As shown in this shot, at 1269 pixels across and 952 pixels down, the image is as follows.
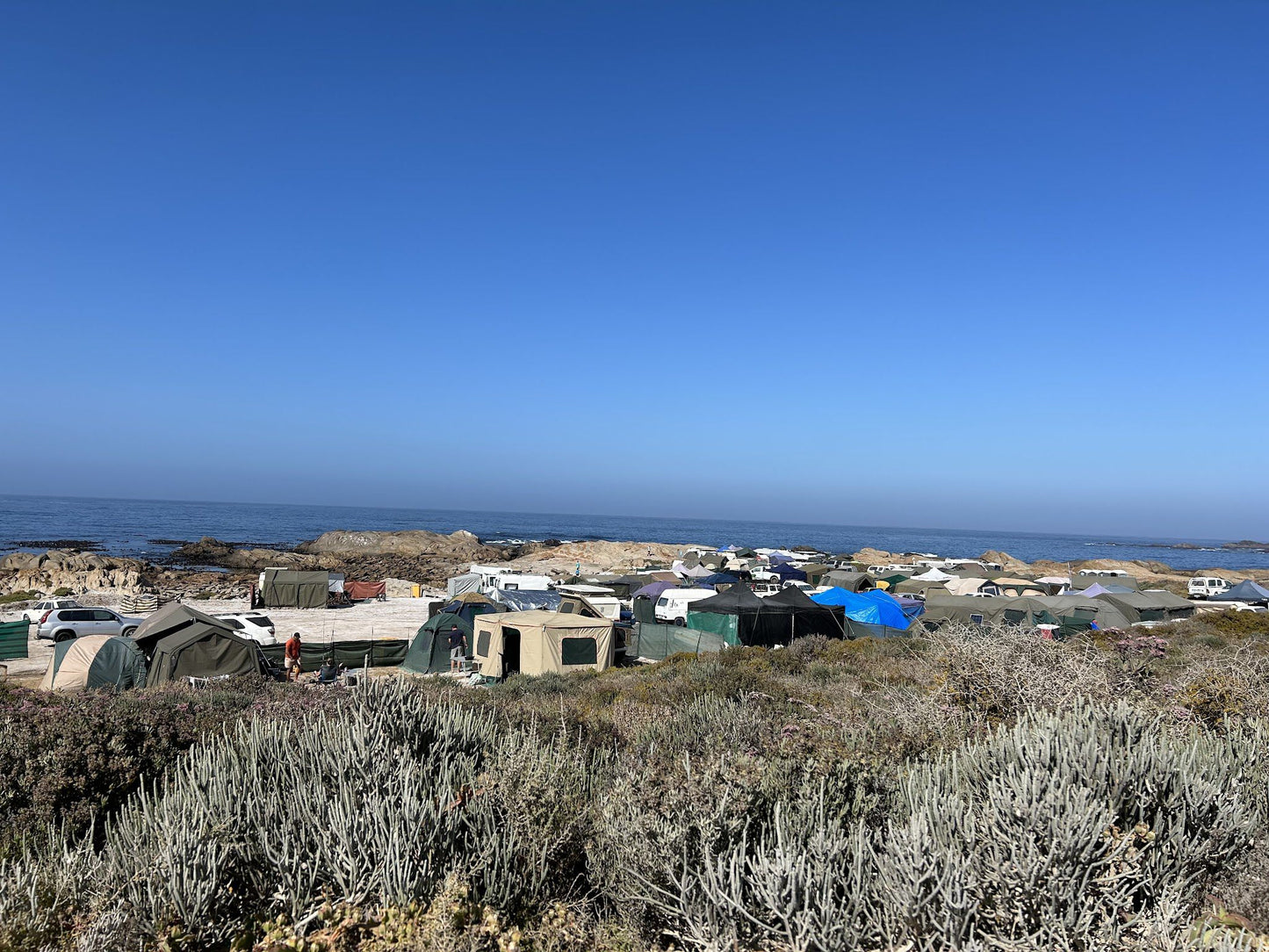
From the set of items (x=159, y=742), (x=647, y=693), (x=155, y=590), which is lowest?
(x=155, y=590)

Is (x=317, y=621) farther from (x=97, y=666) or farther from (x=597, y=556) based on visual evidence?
(x=597, y=556)

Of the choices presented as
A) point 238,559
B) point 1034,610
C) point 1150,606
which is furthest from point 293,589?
point 238,559

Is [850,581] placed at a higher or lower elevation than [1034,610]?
lower

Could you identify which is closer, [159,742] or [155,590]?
[159,742]

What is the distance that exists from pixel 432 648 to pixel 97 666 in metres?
7.17

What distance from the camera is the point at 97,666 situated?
1554 centimetres

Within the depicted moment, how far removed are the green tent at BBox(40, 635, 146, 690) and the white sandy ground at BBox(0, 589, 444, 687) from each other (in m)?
2.45

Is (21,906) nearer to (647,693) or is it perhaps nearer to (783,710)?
(783,710)

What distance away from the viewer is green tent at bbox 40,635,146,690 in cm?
1545

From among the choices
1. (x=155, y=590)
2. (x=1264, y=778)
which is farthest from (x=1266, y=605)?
(x=155, y=590)

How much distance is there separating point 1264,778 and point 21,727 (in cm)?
992

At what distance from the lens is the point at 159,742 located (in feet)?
22.5

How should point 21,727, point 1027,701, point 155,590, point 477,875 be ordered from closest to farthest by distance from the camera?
1. point 477,875
2. point 21,727
3. point 1027,701
4. point 155,590

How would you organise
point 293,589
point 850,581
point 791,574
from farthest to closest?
point 791,574 < point 850,581 < point 293,589
